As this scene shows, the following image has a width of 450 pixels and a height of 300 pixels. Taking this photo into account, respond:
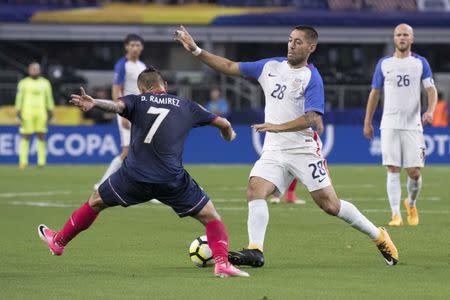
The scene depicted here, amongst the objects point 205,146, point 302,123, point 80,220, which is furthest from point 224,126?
point 205,146

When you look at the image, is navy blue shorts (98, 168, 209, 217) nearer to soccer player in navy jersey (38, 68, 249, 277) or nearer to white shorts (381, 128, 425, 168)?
soccer player in navy jersey (38, 68, 249, 277)

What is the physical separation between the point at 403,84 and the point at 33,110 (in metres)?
15.8

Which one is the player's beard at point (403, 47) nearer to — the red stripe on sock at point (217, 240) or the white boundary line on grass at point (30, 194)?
the red stripe on sock at point (217, 240)

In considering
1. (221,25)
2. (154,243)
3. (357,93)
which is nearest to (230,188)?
(154,243)

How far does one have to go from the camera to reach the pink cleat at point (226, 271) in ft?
36.1

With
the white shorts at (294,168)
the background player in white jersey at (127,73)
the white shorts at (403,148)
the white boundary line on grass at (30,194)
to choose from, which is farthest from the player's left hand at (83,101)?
the white boundary line on grass at (30,194)

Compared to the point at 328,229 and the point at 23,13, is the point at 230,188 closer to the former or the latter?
the point at 328,229

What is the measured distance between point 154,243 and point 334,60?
30945mm

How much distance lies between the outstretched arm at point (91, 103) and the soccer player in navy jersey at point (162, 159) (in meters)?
0.15

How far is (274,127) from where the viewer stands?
11.5m

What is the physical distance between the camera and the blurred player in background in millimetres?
30188

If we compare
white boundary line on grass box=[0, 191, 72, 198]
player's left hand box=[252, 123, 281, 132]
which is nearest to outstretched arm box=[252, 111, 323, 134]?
player's left hand box=[252, 123, 281, 132]

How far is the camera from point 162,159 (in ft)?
36.8

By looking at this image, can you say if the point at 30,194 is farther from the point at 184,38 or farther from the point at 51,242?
the point at 184,38
